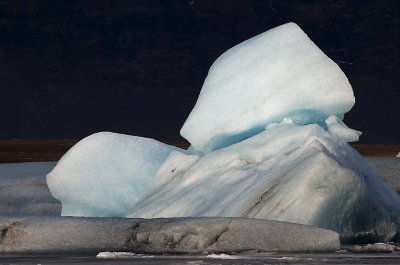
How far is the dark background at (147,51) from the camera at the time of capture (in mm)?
130000

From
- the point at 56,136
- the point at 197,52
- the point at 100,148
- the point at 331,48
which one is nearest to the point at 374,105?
the point at 331,48

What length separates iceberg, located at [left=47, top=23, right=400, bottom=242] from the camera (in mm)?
14477

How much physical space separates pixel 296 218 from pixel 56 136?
112160 millimetres

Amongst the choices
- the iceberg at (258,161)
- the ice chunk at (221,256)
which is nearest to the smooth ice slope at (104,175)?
the iceberg at (258,161)

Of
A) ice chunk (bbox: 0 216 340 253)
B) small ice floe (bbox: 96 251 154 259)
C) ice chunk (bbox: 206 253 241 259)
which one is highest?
ice chunk (bbox: 206 253 241 259)

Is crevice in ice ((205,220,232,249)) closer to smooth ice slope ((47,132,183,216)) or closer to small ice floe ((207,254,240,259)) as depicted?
small ice floe ((207,254,240,259))

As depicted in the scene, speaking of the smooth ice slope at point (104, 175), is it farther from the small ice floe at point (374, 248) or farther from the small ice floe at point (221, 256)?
the small ice floe at point (221, 256)

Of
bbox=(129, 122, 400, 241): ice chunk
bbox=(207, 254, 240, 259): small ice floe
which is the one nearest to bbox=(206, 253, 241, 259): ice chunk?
bbox=(207, 254, 240, 259): small ice floe

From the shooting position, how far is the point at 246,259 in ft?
37.4

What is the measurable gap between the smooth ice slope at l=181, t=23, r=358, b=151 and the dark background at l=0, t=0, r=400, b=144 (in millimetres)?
111015

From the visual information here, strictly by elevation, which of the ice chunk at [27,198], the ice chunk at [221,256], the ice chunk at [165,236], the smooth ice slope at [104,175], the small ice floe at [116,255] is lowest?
the ice chunk at [27,198]

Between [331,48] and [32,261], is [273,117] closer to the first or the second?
[32,261]

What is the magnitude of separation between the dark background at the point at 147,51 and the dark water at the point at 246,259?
116 metres

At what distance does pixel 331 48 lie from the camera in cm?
13538
